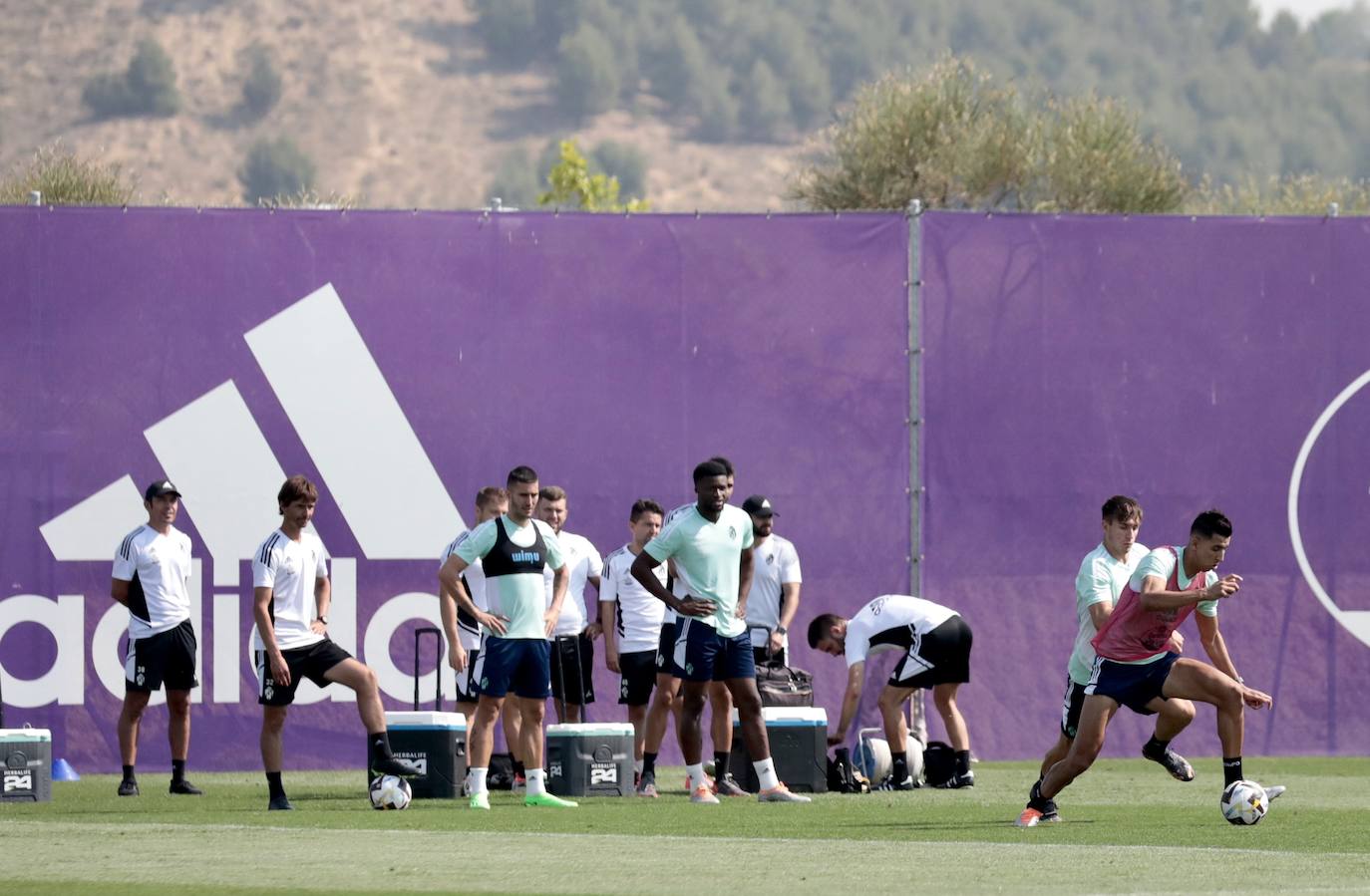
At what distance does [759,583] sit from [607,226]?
2.93 m

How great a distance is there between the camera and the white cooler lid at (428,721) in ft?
45.2

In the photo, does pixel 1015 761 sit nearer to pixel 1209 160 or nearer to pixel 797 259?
pixel 797 259

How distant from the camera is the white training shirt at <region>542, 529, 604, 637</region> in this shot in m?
Result: 15.3

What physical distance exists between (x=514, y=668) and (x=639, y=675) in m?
2.25

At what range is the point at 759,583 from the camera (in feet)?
52.3

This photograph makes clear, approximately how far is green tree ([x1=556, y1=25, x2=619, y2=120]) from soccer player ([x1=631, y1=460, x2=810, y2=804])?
326ft

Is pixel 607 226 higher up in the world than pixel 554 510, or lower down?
higher up

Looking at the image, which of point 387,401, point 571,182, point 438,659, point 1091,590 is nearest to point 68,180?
point 387,401

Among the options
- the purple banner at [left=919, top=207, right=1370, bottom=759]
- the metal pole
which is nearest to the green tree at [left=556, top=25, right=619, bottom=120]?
the purple banner at [left=919, top=207, right=1370, bottom=759]

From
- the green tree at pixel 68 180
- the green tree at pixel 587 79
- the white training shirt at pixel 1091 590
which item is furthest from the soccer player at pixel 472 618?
the green tree at pixel 587 79

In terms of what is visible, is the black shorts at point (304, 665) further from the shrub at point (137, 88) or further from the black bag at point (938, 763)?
the shrub at point (137, 88)

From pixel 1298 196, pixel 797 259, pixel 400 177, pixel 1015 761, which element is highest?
pixel 400 177

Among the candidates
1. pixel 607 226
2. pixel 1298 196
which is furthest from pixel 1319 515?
pixel 1298 196

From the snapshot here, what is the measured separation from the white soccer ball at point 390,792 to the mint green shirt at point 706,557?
195 cm
